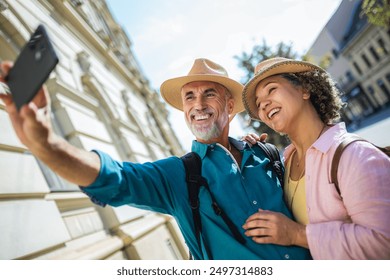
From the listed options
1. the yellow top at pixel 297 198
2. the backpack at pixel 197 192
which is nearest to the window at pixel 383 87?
the yellow top at pixel 297 198

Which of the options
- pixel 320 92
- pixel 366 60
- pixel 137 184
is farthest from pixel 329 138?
pixel 366 60

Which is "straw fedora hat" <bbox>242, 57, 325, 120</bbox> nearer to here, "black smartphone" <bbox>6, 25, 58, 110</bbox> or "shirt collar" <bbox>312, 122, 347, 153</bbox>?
"shirt collar" <bbox>312, 122, 347, 153</bbox>

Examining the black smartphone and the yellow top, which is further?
the yellow top

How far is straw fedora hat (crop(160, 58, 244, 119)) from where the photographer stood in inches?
95.3

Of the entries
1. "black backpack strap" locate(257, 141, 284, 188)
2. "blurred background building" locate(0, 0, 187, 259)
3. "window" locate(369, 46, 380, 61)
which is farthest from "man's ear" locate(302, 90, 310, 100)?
"window" locate(369, 46, 380, 61)

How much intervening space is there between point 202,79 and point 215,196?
1141 millimetres

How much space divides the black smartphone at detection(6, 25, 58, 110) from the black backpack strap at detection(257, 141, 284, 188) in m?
1.75

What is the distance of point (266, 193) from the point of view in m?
1.88

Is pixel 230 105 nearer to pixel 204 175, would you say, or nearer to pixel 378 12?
pixel 204 175

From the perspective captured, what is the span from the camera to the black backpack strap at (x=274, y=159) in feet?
6.99

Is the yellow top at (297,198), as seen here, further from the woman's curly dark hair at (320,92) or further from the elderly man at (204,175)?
the woman's curly dark hair at (320,92)

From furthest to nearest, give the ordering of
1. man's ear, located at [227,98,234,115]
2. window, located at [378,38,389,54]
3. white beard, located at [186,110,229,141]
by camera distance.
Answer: window, located at [378,38,389,54]
man's ear, located at [227,98,234,115]
white beard, located at [186,110,229,141]
